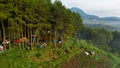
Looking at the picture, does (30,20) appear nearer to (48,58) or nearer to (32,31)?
(32,31)

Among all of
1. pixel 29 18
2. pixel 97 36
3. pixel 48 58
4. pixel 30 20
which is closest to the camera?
pixel 48 58

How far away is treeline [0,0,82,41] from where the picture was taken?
35.8 metres

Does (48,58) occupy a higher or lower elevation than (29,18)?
lower

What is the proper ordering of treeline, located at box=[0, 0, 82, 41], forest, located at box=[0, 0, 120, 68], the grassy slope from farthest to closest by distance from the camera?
treeline, located at box=[0, 0, 82, 41] → forest, located at box=[0, 0, 120, 68] → the grassy slope

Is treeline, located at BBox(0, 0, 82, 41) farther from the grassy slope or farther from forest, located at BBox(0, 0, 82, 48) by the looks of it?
the grassy slope

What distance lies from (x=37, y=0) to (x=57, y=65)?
465 inches

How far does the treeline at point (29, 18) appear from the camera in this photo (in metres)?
35.8

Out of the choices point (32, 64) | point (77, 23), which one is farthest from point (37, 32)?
point (77, 23)

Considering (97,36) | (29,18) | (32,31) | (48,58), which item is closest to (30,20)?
(29,18)

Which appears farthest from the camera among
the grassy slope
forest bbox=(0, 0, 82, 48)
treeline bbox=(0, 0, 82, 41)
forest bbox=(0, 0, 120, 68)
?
forest bbox=(0, 0, 82, 48)

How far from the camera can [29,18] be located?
124 feet

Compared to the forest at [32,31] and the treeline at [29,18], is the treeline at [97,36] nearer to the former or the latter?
the forest at [32,31]

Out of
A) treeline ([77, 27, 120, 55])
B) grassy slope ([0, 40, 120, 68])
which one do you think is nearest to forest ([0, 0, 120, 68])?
grassy slope ([0, 40, 120, 68])

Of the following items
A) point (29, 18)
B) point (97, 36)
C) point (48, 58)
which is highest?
point (29, 18)
